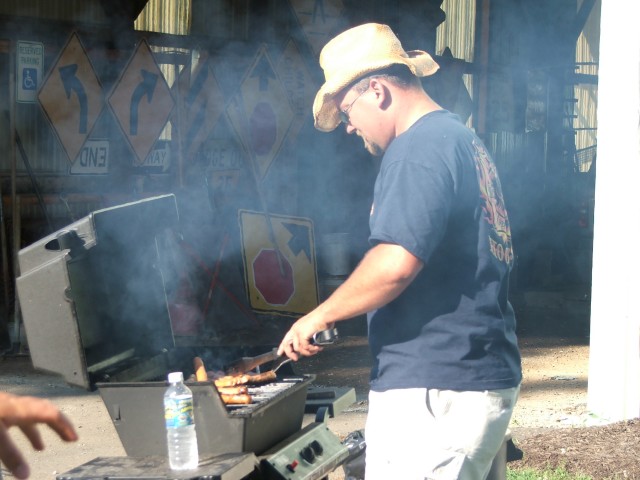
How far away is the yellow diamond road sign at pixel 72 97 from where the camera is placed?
809 cm

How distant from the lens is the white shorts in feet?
9.25

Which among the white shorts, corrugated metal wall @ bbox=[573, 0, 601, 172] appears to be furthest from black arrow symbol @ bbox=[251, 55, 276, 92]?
corrugated metal wall @ bbox=[573, 0, 601, 172]

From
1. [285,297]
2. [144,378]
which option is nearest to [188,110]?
[285,297]

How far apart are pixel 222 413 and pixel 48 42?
6195mm

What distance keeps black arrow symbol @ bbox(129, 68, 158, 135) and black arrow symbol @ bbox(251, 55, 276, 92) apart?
1.05m

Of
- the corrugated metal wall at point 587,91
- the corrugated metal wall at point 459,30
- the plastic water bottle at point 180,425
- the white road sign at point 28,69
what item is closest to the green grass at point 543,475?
the plastic water bottle at point 180,425

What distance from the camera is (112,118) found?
894cm

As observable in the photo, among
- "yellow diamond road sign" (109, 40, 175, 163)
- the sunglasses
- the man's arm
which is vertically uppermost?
"yellow diamond road sign" (109, 40, 175, 163)

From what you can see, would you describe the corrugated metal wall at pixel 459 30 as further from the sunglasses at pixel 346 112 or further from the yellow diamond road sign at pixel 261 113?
the sunglasses at pixel 346 112

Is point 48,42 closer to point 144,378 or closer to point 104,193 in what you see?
point 104,193

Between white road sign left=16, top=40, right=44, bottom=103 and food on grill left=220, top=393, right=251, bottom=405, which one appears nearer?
food on grill left=220, top=393, right=251, bottom=405

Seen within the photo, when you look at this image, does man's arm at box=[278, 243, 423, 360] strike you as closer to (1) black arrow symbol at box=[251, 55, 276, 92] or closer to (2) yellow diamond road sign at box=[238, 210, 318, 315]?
(2) yellow diamond road sign at box=[238, 210, 318, 315]

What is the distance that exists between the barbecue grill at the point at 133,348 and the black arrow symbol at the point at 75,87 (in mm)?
4676

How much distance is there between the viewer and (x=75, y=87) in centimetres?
827
